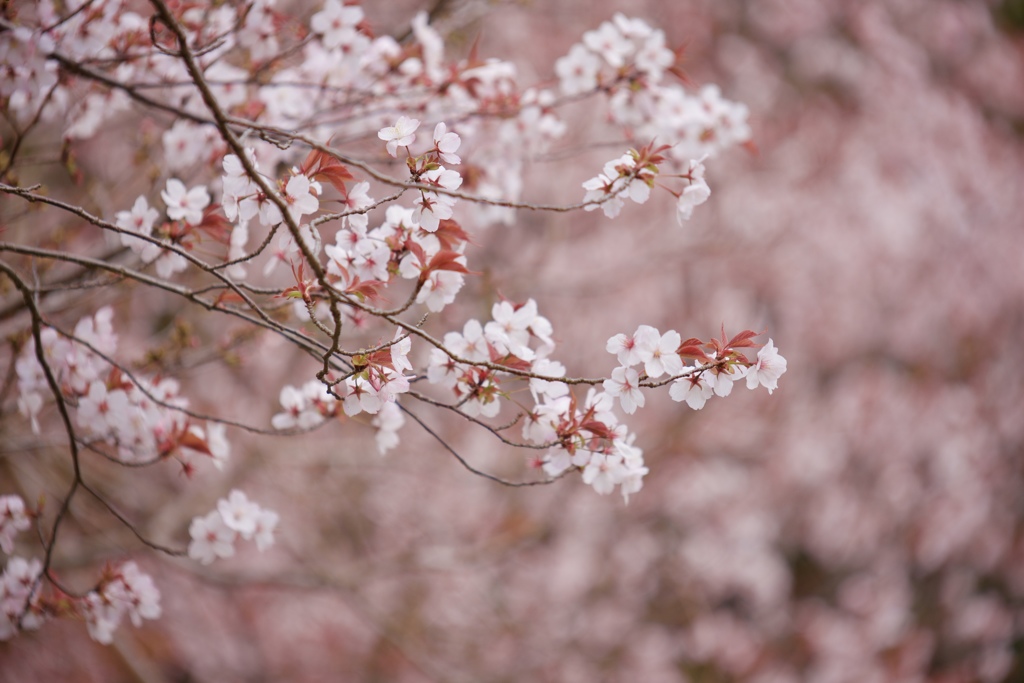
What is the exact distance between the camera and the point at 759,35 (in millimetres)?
6043

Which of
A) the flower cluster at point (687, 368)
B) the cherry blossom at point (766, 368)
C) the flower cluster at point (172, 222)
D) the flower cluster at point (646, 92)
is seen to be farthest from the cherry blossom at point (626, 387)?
the flower cluster at point (646, 92)

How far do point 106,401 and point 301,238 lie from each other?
2.50ft

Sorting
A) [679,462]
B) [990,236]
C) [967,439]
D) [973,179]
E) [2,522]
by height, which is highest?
[973,179]

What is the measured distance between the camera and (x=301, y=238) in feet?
2.77

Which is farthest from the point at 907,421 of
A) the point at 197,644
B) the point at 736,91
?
the point at 197,644

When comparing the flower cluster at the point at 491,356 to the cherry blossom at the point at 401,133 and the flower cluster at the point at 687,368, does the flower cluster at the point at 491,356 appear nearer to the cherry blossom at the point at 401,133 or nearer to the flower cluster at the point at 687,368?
the flower cluster at the point at 687,368

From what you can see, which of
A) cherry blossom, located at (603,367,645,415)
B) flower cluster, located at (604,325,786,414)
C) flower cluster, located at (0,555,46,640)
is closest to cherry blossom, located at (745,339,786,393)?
flower cluster, located at (604,325,786,414)

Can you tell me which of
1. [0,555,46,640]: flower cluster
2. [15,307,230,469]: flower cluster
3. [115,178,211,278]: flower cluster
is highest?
[115,178,211,278]: flower cluster

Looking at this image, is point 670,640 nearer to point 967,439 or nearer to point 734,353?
point 967,439

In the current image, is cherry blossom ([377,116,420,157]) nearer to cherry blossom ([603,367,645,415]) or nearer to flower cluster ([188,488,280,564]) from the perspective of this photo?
cherry blossom ([603,367,645,415])

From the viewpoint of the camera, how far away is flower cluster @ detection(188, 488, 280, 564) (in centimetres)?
137

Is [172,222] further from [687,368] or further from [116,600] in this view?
[687,368]

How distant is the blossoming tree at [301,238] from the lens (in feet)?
3.36

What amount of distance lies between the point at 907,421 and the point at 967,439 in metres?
0.53
